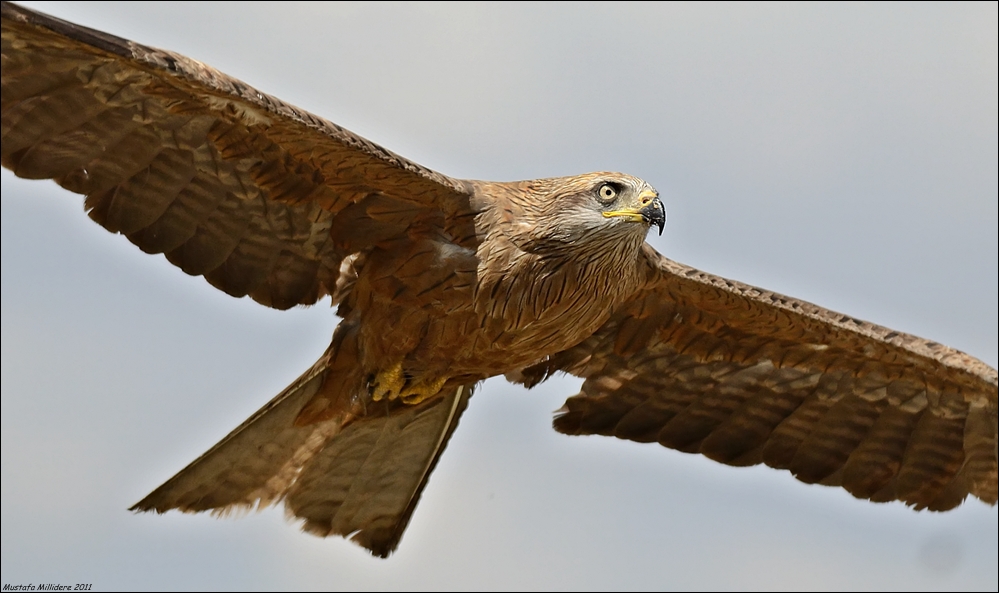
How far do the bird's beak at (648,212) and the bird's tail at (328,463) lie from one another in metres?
2.04

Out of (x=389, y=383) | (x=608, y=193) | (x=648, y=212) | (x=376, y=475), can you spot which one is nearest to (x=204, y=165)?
(x=389, y=383)

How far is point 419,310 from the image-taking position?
1120cm

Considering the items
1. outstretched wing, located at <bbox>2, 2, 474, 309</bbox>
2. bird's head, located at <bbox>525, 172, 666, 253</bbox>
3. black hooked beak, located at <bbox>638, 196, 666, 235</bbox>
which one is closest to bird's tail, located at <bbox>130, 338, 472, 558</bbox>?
outstretched wing, located at <bbox>2, 2, 474, 309</bbox>

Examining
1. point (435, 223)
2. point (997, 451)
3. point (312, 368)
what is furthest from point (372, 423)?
point (997, 451)

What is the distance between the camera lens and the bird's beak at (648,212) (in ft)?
34.8

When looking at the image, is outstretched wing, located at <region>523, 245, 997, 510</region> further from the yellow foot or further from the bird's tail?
the yellow foot

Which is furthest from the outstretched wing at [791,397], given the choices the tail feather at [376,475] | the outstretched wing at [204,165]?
the outstretched wing at [204,165]

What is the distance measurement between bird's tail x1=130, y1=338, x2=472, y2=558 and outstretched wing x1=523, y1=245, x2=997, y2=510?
1170 millimetres

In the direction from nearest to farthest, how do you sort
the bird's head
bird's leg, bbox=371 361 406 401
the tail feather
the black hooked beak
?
the black hooked beak, the bird's head, bird's leg, bbox=371 361 406 401, the tail feather

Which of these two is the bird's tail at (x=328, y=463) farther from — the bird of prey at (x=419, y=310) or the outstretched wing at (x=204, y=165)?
the outstretched wing at (x=204, y=165)

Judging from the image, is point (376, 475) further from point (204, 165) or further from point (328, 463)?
point (204, 165)

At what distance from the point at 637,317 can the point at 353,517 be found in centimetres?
270

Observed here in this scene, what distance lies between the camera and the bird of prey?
10.3 m

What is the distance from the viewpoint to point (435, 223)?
1109 cm
